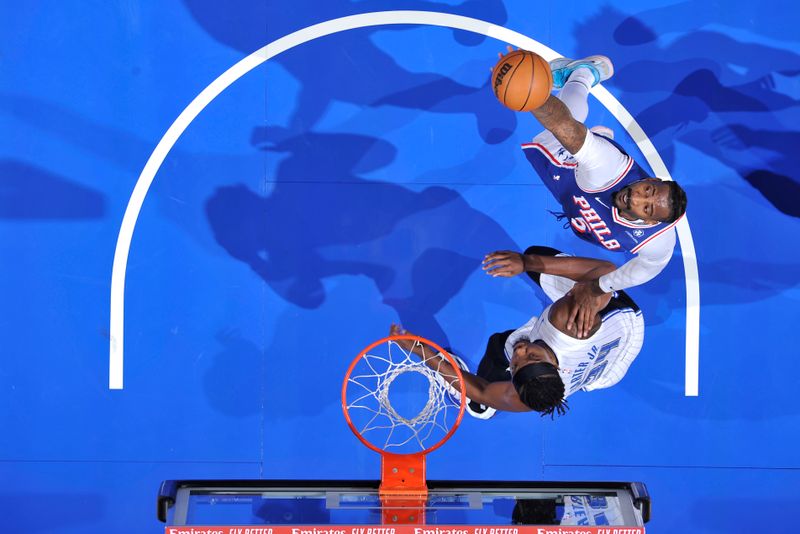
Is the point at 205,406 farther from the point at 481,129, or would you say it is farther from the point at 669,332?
the point at 669,332

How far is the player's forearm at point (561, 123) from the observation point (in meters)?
4.86

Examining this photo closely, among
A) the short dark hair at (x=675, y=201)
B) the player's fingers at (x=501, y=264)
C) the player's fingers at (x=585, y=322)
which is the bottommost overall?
the player's fingers at (x=585, y=322)

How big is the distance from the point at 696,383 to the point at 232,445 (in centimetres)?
384

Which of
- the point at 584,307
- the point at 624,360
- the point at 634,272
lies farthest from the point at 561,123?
the point at 624,360

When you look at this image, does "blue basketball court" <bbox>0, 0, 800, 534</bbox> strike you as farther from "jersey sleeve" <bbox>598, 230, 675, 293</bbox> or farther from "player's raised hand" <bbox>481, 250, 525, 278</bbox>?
"jersey sleeve" <bbox>598, 230, 675, 293</bbox>

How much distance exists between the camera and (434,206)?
645cm

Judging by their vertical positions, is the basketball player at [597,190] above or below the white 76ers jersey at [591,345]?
above

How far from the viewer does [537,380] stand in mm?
5164

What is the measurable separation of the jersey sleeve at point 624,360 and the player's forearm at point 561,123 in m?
1.64

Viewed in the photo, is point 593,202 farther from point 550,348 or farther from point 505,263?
point 550,348

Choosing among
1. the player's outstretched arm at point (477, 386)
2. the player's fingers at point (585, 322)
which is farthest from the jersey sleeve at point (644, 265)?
the player's outstretched arm at point (477, 386)

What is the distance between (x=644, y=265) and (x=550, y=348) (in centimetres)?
89

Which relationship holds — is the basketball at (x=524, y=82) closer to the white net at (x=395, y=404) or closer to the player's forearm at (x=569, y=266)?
the player's forearm at (x=569, y=266)

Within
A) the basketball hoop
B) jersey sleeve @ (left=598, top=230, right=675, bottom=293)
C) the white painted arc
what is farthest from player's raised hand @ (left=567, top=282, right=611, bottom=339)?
the white painted arc
